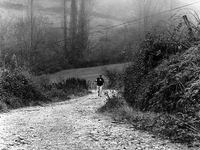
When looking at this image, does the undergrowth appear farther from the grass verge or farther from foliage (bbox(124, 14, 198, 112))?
the grass verge

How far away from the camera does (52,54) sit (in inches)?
1893

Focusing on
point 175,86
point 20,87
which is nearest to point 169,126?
point 175,86

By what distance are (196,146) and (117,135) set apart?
2165 millimetres

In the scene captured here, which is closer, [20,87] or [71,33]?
[20,87]

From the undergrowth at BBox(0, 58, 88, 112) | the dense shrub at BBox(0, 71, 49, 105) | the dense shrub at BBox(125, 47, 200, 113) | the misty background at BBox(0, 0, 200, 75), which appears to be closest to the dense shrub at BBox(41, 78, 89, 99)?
the undergrowth at BBox(0, 58, 88, 112)

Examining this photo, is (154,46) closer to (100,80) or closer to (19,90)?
(19,90)

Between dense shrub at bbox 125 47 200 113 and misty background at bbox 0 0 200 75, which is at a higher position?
misty background at bbox 0 0 200 75

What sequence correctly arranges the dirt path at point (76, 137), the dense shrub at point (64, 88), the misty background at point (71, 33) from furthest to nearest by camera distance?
1. the misty background at point (71, 33)
2. the dense shrub at point (64, 88)
3. the dirt path at point (76, 137)

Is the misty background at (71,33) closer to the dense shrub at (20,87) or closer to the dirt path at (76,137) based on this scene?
the dense shrub at (20,87)

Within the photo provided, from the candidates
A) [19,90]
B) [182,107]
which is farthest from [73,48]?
[182,107]

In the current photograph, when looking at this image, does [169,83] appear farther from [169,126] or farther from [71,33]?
[71,33]

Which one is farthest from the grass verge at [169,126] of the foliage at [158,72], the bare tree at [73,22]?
the bare tree at [73,22]

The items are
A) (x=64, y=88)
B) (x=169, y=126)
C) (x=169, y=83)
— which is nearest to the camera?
(x=169, y=126)

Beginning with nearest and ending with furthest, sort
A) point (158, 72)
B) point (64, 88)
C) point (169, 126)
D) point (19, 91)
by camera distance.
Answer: point (169, 126) < point (158, 72) < point (19, 91) < point (64, 88)
